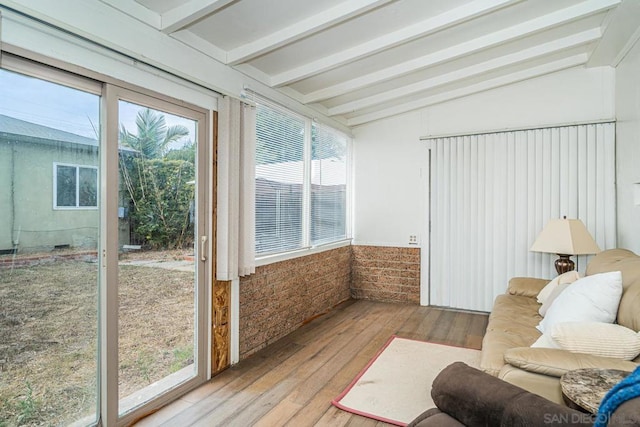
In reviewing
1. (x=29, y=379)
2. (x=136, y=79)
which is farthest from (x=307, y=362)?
(x=136, y=79)

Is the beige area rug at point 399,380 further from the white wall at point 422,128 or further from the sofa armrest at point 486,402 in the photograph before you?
the white wall at point 422,128

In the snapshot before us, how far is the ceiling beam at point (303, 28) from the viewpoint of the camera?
2.32 meters

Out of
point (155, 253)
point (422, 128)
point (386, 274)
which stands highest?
point (422, 128)

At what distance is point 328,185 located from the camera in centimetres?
459

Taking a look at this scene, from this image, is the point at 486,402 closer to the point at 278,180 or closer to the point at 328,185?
the point at 278,180

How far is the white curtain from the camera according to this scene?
2.74 metres

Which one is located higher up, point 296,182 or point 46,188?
point 296,182

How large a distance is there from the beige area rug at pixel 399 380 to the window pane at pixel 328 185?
5.28 ft

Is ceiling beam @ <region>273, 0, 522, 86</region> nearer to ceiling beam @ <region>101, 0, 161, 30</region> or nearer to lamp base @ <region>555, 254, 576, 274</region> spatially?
ceiling beam @ <region>101, 0, 161, 30</region>

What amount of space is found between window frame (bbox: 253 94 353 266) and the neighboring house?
149cm

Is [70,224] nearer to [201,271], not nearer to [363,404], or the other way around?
[201,271]

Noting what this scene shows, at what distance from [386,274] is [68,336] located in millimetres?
3784

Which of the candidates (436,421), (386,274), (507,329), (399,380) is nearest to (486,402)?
(436,421)

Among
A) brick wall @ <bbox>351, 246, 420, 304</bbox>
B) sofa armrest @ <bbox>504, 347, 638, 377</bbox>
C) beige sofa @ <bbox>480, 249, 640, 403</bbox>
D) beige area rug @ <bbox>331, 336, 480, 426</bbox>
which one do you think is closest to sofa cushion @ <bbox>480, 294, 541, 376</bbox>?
beige sofa @ <bbox>480, 249, 640, 403</bbox>
